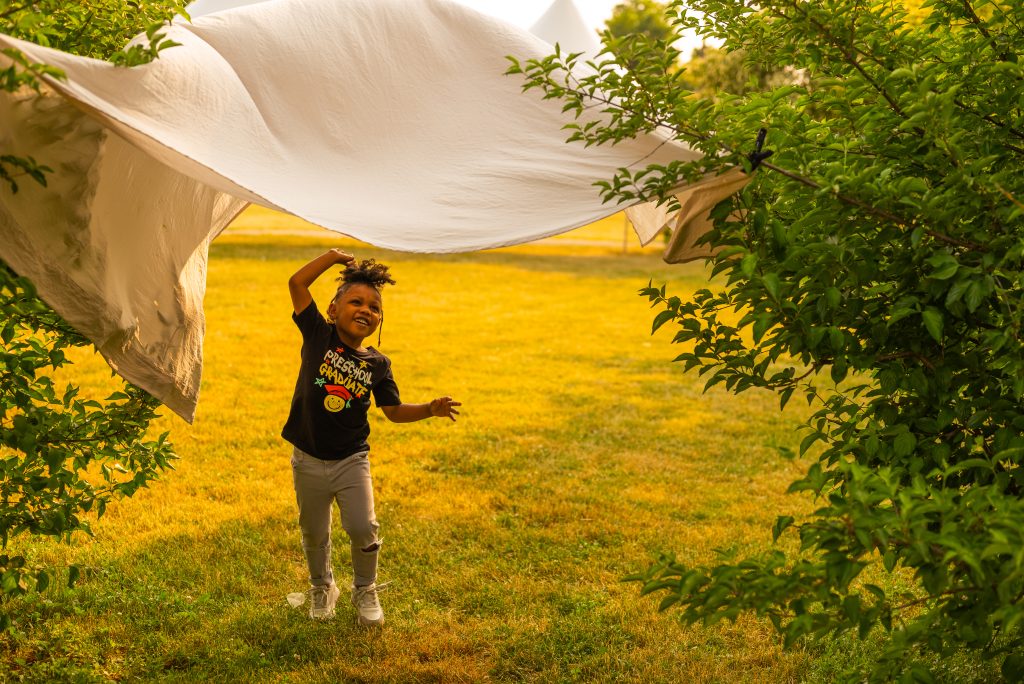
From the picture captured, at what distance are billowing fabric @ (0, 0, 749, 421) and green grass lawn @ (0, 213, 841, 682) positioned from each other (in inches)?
55.5

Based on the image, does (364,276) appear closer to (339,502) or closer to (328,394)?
(328,394)

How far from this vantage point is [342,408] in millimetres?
4074

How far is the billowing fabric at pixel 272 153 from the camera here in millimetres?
2545

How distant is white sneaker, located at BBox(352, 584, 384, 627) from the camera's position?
14.0 ft

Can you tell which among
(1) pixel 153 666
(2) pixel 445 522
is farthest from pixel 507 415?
(1) pixel 153 666

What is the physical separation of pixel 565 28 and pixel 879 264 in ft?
12.5

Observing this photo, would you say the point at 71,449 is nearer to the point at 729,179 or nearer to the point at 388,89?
the point at 388,89

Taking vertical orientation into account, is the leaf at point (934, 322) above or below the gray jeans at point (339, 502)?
above

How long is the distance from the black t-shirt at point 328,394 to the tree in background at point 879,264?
1.64m

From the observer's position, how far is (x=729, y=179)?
272cm

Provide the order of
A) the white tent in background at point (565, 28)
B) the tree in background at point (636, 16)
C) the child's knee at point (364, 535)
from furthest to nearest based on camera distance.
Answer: the tree in background at point (636, 16) < the white tent in background at point (565, 28) < the child's knee at point (364, 535)

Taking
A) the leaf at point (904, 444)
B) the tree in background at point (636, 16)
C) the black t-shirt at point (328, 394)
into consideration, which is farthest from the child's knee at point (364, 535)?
the tree in background at point (636, 16)

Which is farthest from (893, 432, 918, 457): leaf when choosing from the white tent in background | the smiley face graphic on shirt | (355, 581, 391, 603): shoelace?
the white tent in background

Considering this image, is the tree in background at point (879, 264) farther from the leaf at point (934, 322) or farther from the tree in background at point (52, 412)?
the tree in background at point (52, 412)
